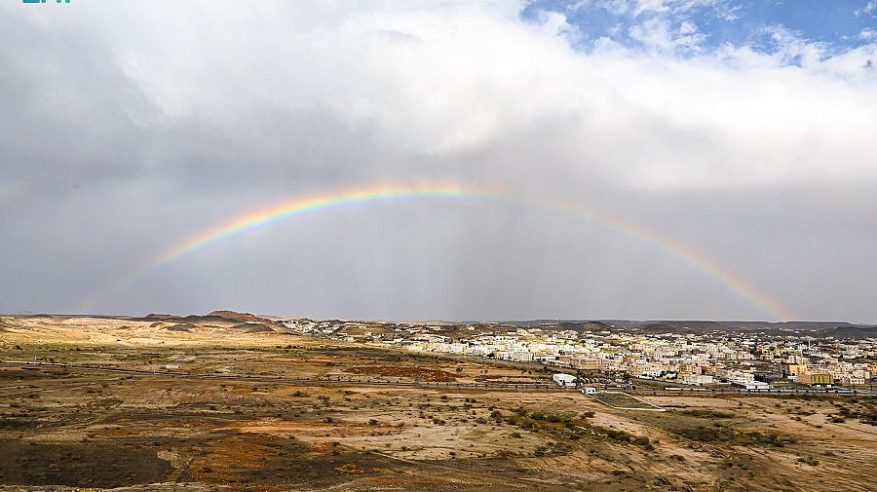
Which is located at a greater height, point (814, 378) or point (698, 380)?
point (814, 378)

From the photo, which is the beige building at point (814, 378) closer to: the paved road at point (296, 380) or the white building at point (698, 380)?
the white building at point (698, 380)

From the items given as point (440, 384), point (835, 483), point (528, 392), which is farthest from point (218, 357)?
point (835, 483)

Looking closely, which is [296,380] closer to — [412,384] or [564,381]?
[412,384]

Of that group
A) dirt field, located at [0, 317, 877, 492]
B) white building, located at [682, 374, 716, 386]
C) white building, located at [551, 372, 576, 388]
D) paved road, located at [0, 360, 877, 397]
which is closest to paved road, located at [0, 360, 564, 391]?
paved road, located at [0, 360, 877, 397]

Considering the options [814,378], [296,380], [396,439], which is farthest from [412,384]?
[814,378]

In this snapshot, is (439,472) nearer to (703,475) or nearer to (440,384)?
(703,475)

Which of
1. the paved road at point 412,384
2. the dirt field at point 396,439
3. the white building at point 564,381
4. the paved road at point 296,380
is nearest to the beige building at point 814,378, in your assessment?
the paved road at point 412,384

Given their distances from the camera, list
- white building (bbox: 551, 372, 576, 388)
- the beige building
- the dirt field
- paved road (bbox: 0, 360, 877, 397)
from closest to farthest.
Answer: the dirt field → paved road (bbox: 0, 360, 877, 397) → white building (bbox: 551, 372, 576, 388) → the beige building

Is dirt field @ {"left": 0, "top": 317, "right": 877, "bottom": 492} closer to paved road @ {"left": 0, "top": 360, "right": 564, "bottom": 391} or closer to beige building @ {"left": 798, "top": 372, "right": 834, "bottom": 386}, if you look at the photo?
paved road @ {"left": 0, "top": 360, "right": 564, "bottom": 391}
